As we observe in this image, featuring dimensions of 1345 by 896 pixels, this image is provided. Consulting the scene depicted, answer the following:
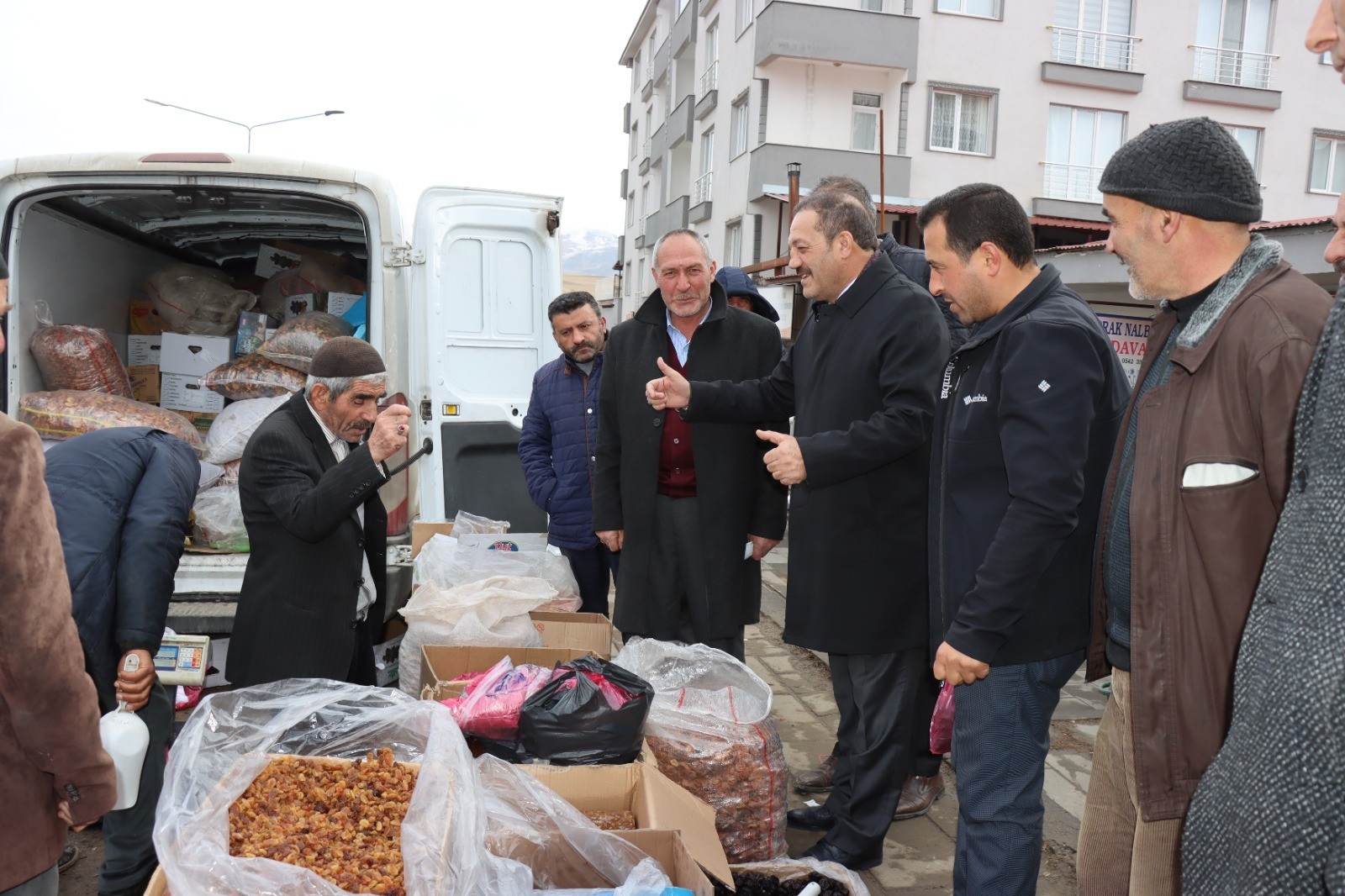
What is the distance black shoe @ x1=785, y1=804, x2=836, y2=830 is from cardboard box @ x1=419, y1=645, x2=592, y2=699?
100cm

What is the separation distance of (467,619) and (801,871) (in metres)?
1.48

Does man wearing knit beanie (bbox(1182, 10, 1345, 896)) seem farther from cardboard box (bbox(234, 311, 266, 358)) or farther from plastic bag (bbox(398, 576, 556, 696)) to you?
cardboard box (bbox(234, 311, 266, 358))

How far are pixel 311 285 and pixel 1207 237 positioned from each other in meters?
5.57

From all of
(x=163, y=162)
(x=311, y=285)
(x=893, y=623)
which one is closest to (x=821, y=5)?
(x=311, y=285)

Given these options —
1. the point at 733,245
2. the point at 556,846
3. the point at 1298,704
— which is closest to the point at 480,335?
the point at 556,846

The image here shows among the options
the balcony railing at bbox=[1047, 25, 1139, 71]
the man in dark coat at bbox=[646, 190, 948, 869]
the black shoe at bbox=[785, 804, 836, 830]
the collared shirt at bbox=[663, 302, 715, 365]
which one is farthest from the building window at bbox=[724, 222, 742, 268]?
the black shoe at bbox=[785, 804, 836, 830]

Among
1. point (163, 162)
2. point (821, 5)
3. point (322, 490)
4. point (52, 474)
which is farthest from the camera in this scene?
point (821, 5)

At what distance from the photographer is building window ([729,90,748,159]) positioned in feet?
65.4

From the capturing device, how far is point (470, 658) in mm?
3344

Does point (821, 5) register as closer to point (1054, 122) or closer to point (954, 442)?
point (1054, 122)

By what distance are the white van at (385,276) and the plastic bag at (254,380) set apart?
0.80m

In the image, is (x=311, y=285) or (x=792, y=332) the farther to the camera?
(x=792, y=332)

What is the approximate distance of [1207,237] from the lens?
1.88m

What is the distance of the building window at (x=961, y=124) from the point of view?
60.7 ft
